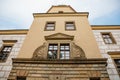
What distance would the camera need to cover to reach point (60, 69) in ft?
31.8

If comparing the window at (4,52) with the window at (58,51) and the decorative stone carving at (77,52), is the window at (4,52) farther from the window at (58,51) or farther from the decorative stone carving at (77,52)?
the decorative stone carving at (77,52)

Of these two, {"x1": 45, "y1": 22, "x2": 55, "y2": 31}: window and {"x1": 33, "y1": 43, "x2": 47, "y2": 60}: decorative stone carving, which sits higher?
{"x1": 45, "y1": 22, "x2": 55, "y2": 31}: window

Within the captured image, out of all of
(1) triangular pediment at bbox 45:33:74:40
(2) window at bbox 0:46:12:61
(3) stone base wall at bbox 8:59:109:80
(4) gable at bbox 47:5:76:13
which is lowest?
(3) stone base wall at bbox 8:59:109:80

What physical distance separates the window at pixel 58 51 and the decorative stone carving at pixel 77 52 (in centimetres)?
40

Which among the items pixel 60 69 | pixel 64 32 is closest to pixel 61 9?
pixel 64 32

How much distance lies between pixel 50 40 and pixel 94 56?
11.8ft

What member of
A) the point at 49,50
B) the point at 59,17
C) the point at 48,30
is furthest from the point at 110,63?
the point at 59,17

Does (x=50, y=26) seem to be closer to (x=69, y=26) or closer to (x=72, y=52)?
(x=69, y=26)

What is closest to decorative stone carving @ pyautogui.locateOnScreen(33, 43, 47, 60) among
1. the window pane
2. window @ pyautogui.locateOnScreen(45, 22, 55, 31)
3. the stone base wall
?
the stone base wall

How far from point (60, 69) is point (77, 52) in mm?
1980

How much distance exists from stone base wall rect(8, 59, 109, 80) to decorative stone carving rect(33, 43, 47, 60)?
587mm

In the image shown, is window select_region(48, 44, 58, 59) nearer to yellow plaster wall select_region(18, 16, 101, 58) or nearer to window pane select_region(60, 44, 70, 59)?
window pane select_region(60, 44, 70, 59)

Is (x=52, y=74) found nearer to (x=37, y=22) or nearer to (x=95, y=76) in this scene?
(x=95, y=76)

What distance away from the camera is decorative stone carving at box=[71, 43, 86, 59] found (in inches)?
418
